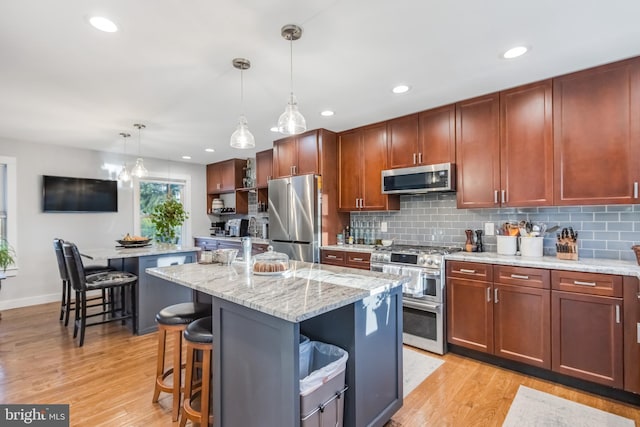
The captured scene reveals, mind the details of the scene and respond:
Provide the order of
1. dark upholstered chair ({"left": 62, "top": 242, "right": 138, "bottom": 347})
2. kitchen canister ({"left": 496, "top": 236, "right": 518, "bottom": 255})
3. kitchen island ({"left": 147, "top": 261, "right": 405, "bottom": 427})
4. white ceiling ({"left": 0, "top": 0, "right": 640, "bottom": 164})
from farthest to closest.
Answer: dark upholstered chair ({"left": 62, "top": 242, "right": 138, "bottom": 347}), kitchen canister ({"left": 496, "top": 236, "right": 518, "bottom": 255}), white ceiling ({"left": 0, "top": 0, "right": 640, "bottom": 164}), kitchen island ({"left": 147, "top": 261, "right": 405, "bottom": 427})

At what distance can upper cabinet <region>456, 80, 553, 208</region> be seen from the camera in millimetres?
2648

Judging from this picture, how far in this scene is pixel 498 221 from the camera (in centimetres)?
314

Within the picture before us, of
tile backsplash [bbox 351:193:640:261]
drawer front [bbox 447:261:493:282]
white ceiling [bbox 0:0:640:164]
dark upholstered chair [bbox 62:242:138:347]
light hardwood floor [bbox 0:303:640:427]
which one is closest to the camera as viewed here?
white ceiling [bbox 0:0:640:164]

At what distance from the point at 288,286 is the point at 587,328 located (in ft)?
7.27

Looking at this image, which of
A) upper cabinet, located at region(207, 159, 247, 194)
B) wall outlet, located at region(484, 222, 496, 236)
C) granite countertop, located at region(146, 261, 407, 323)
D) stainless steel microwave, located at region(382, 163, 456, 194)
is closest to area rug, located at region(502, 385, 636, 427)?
granite countertop, located at region(146, 261, 407, 323)

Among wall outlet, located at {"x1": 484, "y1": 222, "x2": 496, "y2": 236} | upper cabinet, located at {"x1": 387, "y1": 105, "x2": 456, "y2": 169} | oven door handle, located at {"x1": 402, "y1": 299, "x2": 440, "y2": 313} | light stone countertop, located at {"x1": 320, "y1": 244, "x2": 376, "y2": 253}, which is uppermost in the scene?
upper cabinet, located at {"x1": 387, "y1": 105, "x2": 456, "y2": 169}

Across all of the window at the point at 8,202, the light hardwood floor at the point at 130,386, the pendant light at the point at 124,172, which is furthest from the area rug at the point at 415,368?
the window at the point at 8,202

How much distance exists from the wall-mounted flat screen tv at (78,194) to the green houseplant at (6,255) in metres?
0.63

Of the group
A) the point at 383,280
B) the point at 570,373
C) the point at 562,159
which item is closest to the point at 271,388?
the point at 383,280

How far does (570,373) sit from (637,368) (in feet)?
1.26

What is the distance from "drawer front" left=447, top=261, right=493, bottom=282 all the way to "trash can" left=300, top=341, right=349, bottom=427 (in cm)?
170

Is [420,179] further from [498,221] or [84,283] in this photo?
[84,283]

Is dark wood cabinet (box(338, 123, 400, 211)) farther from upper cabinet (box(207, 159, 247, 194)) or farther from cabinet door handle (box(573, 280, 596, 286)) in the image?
A: upper cabinet (box(207, 159, 247, 194))

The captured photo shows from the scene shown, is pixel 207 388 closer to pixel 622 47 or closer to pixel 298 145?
pixel 298 145
